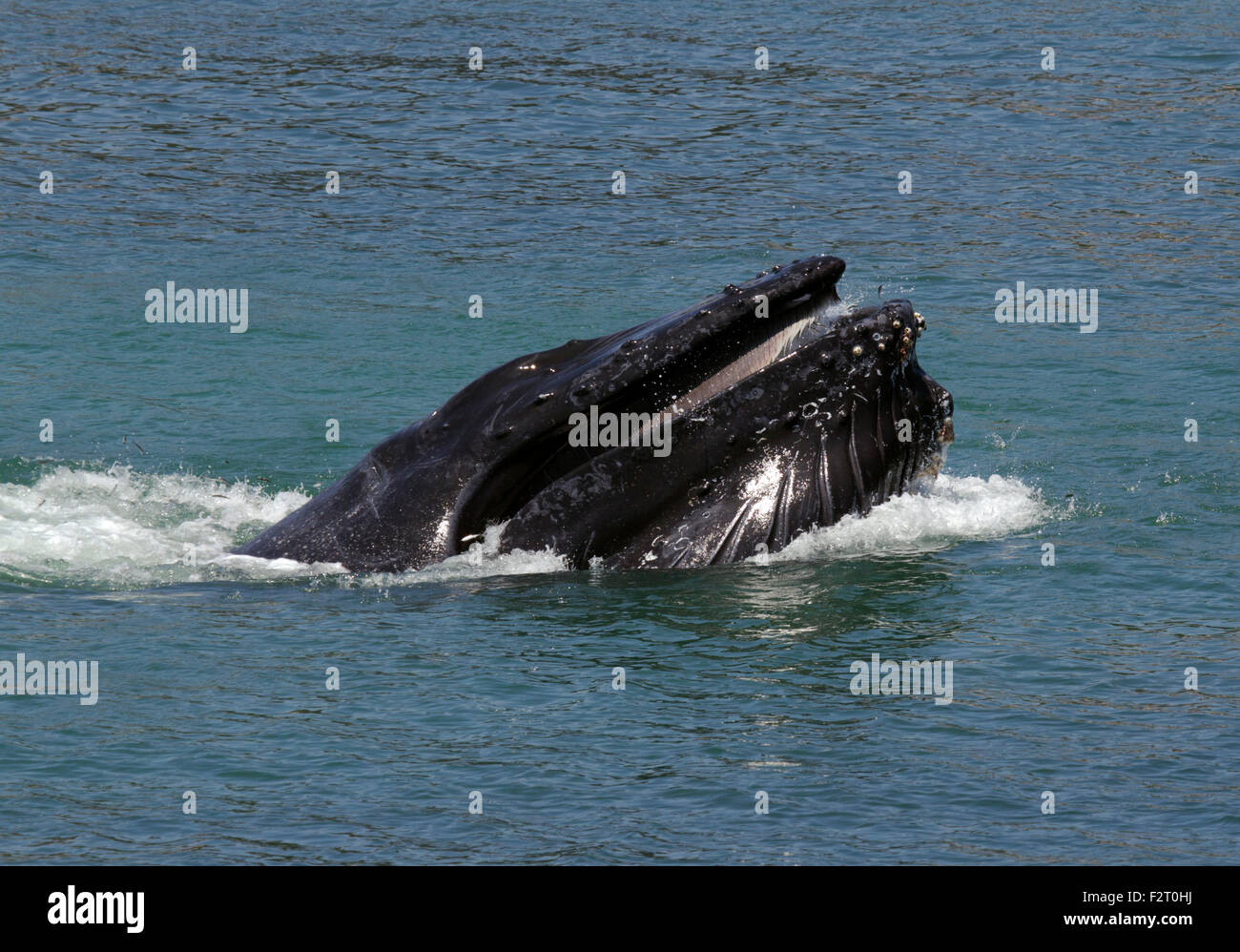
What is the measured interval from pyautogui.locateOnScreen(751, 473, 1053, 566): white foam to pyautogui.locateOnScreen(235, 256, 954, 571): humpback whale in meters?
0.24

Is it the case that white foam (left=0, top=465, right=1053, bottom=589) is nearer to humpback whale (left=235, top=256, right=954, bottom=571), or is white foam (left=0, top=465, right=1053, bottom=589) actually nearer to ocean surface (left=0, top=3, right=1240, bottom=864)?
ocean surface (left=0, top=3, right=1240, bottom=864)

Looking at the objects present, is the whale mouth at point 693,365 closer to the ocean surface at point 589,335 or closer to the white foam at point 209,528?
the white foam at point 209,528

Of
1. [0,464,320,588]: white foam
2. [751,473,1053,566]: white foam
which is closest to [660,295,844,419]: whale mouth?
[751,473,1053,566]: white foam

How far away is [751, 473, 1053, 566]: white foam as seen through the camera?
399 inches

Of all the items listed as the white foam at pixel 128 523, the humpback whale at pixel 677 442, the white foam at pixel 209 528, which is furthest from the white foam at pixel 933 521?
the white foam at pixel 128 523

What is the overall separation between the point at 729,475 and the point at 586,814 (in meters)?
2.54

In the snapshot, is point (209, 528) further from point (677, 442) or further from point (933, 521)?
point (933, 521)

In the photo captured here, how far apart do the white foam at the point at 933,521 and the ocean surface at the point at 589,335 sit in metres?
0.05

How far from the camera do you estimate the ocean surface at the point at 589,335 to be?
8.05m

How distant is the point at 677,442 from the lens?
9742 millimetres

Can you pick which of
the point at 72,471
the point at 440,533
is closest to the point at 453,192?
the point at 72,471

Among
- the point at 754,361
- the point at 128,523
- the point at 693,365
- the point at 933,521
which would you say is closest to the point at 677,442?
the point at 693,365

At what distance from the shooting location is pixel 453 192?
2352 cm

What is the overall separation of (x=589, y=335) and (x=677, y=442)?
8.23m
